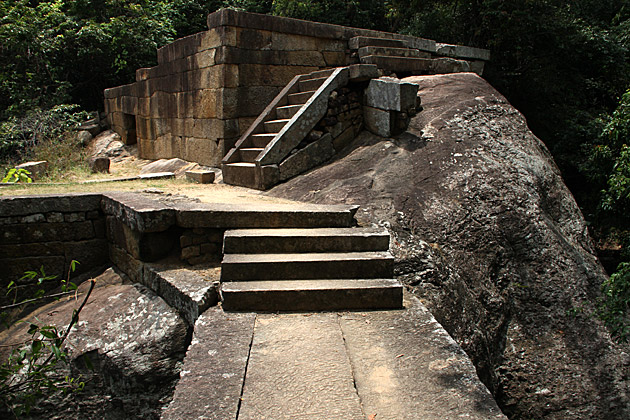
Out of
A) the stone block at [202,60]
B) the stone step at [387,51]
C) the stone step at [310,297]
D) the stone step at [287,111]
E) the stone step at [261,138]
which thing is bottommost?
the stone step at [310,297]

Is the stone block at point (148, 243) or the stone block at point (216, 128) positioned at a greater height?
the stone block at point (216, 128)

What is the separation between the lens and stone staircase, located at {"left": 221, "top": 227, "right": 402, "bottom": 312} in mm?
3838

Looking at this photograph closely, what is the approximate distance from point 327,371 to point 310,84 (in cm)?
610

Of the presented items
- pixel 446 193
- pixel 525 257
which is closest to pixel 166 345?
pixel 446 193

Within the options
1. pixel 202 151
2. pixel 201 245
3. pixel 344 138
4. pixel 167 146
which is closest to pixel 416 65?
pixel 344 138

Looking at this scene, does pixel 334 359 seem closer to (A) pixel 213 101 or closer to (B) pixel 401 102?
(B) pixel 401 102

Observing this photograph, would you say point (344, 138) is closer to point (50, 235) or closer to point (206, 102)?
point (206, 102)

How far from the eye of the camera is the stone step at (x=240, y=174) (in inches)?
284

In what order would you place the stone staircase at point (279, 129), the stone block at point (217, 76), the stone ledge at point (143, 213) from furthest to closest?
the stone block at point (217, 76) < the stone staircase at point (279, 129) < the stone ledge at point (143, 213)

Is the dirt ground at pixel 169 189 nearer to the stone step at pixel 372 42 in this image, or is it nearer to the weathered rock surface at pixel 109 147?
the stone step at pixel 372 42

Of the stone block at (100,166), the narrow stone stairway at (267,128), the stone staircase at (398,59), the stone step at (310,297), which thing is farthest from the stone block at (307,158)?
the stone block at (100,166)

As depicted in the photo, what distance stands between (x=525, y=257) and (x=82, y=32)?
42.7ft

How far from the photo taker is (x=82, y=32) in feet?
44.5

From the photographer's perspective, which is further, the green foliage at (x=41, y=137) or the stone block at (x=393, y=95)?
the green foliage at (x=41, y=137)
